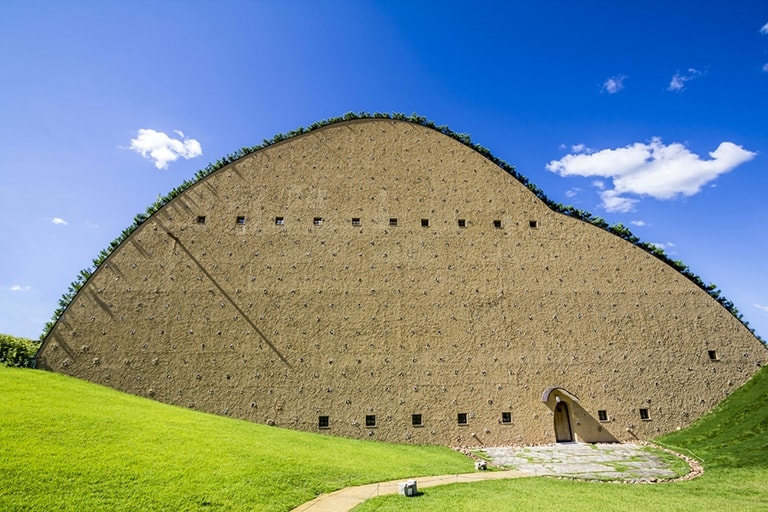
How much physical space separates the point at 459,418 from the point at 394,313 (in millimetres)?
4857

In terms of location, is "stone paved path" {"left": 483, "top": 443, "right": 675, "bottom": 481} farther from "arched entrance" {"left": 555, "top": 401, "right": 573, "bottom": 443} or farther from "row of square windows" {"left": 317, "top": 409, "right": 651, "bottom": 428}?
"row of square windows" {"left": 317, "top": 409, "right": 651, "bottom": 428}

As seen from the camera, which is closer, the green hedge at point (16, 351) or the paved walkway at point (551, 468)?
the paved walkway at point (551, 468)

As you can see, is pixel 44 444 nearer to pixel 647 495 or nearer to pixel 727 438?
pixel 647 495

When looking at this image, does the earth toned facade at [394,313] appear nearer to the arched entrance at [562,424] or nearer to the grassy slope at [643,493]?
the arched entrance at [562,424]

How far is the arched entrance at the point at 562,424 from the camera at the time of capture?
15703 millimetres

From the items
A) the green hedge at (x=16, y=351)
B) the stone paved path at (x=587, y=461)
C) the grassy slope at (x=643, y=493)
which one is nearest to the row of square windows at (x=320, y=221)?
the green hedge at (x=16, y=351)

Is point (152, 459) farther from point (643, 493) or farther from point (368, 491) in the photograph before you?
point (643, 493)

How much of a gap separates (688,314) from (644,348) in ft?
9.45

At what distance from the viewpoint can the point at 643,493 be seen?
27.7ft

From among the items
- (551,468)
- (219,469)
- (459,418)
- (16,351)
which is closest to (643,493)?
(551,468)

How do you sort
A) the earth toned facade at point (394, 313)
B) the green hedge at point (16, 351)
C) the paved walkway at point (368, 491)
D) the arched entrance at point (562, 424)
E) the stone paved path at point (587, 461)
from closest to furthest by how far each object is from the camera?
the paved walkway at point (368, 491) → the stone paved path at point (587, 461) → the green hedge at point (16, 351) → the earth toned facade at point (394, 313) → the arched entrance at point (562, 424)

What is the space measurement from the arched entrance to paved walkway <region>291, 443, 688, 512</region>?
1.79 feet

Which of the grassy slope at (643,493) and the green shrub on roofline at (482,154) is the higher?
the green shrub on roofline at (482,154)

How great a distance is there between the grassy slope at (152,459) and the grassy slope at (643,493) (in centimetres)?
206
